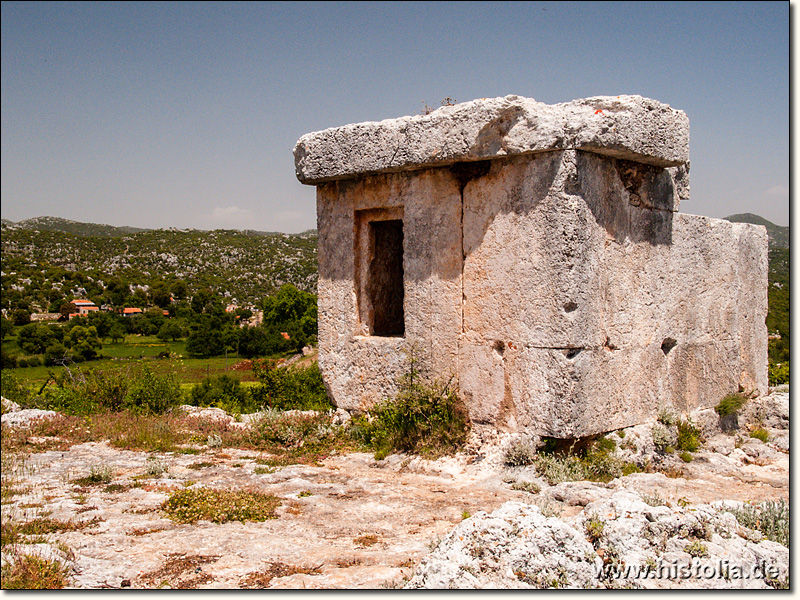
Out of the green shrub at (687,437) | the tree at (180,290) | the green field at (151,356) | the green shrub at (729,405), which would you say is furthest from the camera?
the tree at (180,290)

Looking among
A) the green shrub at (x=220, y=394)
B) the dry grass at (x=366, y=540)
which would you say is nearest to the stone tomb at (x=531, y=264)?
the dry grass at (x=366, y=540)

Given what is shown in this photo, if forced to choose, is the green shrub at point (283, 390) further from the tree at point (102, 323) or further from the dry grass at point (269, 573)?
the tree at point (102, 323)

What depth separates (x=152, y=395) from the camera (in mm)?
9109

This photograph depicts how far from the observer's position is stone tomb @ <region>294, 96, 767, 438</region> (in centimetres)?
611

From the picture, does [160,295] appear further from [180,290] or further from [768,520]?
[768,520]

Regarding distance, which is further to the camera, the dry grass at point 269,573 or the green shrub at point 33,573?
the dry grass at point 269,573

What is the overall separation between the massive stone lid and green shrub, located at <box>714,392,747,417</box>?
270cm

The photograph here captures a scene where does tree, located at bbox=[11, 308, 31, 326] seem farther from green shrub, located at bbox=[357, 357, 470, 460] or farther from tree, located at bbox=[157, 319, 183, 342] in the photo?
green shrub, located at bbox=[357, 357, 470, 460]

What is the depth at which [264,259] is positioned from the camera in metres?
42.9

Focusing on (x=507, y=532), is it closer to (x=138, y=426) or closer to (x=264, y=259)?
(x=138, y=426)

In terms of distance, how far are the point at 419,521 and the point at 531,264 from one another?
2.47 m

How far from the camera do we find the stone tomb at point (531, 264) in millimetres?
6109

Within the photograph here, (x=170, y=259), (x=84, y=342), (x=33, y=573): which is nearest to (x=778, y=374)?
(x=33, y=573)

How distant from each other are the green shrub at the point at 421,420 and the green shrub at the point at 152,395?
3366 mm
